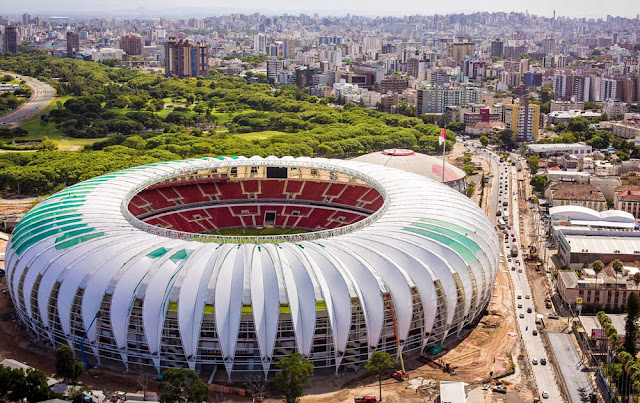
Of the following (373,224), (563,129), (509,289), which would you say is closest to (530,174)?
(563,129)

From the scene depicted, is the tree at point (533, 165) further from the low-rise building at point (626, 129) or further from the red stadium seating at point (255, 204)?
the red stadium seating at point (255, 204)

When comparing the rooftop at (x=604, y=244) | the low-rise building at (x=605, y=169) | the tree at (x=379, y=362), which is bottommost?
the tree at (x=379, y=362)

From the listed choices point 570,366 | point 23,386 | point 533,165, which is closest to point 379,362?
point 570,366

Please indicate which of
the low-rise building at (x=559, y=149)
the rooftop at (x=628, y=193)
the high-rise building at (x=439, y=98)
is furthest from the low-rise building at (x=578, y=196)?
the high-rise building at (x=439, y=98)

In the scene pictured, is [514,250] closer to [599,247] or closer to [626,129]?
[599,247]

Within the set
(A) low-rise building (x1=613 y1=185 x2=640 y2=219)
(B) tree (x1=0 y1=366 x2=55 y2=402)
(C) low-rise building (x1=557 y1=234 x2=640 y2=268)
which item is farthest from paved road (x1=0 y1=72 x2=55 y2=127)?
(B) tree (x1=0 y1=366 x2=55 y2=402)

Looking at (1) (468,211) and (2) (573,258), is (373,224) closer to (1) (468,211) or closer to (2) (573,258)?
(1) (468,211)
